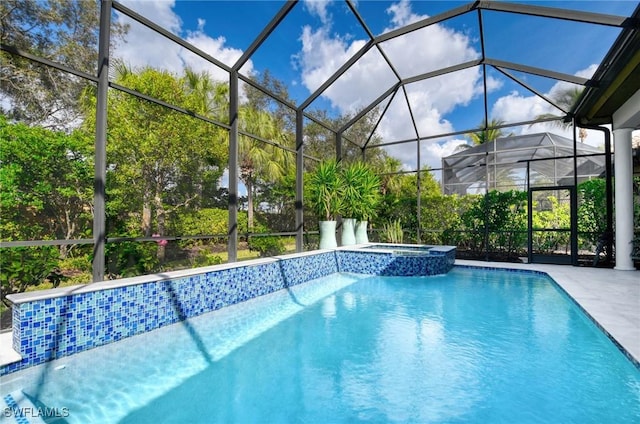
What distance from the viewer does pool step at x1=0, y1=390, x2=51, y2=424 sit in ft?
6.77

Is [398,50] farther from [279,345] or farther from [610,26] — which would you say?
[279,345]

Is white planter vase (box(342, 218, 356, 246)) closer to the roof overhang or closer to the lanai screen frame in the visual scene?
the lanai screen frame

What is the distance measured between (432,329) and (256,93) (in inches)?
495

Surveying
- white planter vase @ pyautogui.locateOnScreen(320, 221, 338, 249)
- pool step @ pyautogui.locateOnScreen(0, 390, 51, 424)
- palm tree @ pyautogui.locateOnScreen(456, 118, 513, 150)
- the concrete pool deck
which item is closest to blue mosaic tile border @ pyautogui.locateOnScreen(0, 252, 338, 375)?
pool step @ pyautogui.locateOnScreen(0, 390, 51, 424)

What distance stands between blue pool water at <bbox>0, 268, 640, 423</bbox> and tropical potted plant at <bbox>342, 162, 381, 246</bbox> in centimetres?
447

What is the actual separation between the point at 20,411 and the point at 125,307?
1.48 metres

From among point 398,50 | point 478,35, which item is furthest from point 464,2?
point 398,50

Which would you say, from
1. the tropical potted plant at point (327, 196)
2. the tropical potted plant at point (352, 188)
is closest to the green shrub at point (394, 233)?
the tropical potted plant at point (352, 188)

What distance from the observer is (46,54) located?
7312mm

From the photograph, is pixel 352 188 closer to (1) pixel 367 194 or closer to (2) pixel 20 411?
(1) pixel 367 194

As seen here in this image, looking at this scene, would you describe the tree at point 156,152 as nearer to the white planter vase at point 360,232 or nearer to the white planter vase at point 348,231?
the white planter vase at point 348,231

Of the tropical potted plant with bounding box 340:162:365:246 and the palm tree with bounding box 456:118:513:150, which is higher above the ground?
the palm tree with bounding box 456:118:513:150

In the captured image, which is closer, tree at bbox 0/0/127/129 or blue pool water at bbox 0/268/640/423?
blue pool water at bbox 0/268/640/423

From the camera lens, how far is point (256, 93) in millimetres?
13789
